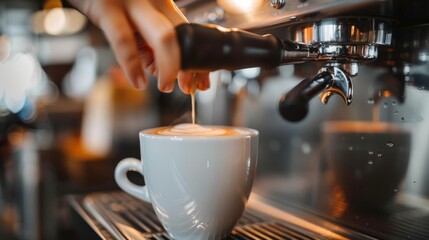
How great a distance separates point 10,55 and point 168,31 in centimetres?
281

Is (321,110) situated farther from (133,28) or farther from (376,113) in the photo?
(133,28)

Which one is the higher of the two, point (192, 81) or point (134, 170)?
point (192, 81)

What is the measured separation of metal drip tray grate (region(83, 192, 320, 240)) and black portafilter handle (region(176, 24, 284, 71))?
0.25 m

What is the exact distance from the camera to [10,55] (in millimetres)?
2785

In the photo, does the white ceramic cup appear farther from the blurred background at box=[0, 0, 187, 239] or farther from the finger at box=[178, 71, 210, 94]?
the blurred background at box=[0, 0, 187, 239]

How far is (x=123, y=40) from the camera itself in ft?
1.16

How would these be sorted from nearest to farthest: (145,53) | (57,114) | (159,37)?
(159,37), (145,53), (57,114)

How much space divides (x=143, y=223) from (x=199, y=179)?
0.55ft

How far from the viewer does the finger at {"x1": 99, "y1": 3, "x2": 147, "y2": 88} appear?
1.17 feet

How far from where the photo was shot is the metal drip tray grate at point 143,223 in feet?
1.71

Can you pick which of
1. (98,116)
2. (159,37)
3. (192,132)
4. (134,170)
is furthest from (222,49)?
(98,116)

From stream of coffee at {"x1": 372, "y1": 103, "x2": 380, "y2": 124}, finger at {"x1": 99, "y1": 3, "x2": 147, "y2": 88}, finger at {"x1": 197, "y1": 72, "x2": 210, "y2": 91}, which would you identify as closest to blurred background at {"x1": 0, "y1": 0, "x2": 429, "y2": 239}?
stream of coffee at {"x1": 372, "y1": 103, "x2": 380, "y2": 124}

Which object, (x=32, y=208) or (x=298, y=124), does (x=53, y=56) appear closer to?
(x=32, y=208)

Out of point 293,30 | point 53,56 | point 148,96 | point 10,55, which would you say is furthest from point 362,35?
point 10,55
